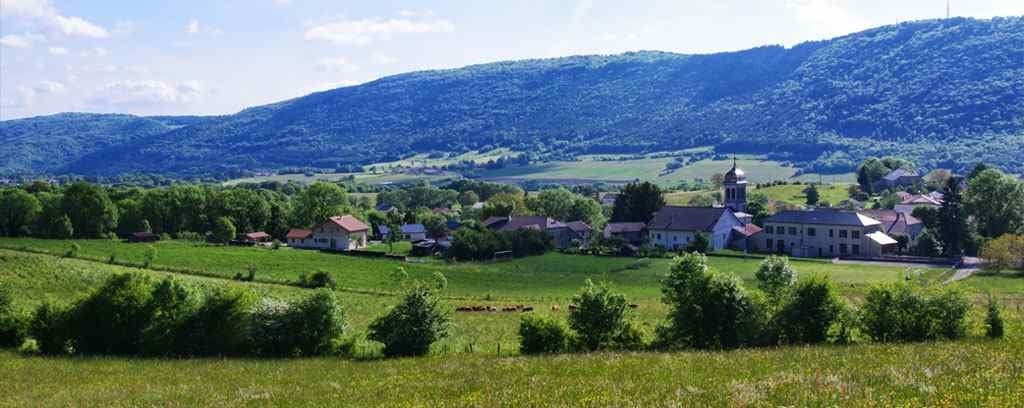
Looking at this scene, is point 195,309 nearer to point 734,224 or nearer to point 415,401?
point 415,401

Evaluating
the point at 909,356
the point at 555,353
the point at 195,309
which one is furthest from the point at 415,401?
the point at 195,309

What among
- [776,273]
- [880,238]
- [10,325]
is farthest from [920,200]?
[10,325]

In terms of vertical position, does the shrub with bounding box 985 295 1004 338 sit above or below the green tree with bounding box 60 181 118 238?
below

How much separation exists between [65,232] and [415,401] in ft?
300

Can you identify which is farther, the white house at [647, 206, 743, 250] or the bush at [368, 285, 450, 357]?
the white house at [647, 206, 743, 250]

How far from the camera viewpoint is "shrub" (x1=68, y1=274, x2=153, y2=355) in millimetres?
36969

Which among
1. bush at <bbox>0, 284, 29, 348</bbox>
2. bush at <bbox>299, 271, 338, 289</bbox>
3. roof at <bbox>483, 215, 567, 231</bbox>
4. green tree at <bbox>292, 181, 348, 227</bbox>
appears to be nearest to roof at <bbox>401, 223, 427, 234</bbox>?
green tree at <bbox>292, 181, 348, 227</bbox>

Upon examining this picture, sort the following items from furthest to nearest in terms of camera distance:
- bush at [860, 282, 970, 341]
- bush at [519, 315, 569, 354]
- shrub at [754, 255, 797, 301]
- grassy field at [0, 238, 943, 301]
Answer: grassy field at [0, 238, 943, 301]
shrub at [754, 255, 797, 301]
bush at [519, 315, 569, 354]
bush at [860, 282, 970, 341]

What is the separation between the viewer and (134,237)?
106062mm

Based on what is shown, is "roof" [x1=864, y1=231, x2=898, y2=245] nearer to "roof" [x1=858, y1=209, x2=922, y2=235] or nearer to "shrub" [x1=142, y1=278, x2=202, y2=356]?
"roof" [x1=858, y1=209, x2=922, y2=235]

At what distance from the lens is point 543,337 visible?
35.4m

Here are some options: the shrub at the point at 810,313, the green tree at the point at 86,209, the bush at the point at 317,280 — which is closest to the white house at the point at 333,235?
the green tree at the point at 86,209

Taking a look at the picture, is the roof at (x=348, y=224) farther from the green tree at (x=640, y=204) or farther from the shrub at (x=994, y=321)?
the shrub at (x=994, y=321)

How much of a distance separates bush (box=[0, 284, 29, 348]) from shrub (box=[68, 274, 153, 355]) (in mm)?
2466
